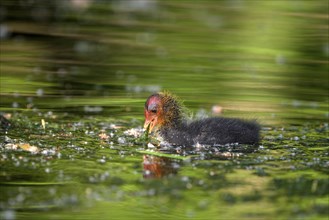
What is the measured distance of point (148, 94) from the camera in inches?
512

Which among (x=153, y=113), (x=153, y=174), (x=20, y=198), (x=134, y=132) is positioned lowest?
(x=20, y=198)

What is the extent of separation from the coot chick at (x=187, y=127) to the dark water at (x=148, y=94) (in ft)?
0.59

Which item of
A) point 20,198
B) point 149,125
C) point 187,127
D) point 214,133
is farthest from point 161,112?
point 20,198

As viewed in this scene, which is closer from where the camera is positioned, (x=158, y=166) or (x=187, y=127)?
(x=158, y=166)

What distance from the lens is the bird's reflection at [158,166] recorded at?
820cm

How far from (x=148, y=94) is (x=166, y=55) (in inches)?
128

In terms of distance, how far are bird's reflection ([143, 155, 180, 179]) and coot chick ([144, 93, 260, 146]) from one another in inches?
36.6

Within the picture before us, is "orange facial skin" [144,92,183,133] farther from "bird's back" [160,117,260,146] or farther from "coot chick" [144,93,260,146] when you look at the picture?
"bird's back" [160,117,260,146]

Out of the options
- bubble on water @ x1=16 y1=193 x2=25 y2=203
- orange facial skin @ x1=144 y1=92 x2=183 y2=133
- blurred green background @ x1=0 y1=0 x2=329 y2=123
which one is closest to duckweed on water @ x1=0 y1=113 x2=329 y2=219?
bubble on water @ x1=16 y1=193 x2=25 y2=203

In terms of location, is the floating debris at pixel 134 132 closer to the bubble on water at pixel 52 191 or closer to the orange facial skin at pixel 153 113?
the orange facial skin at pixel 153 113

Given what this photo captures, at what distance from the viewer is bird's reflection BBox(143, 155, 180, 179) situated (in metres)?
8.20

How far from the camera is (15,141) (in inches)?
364

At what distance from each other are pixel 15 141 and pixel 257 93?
4925 millimetres

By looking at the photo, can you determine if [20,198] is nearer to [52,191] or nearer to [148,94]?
[52,191]
